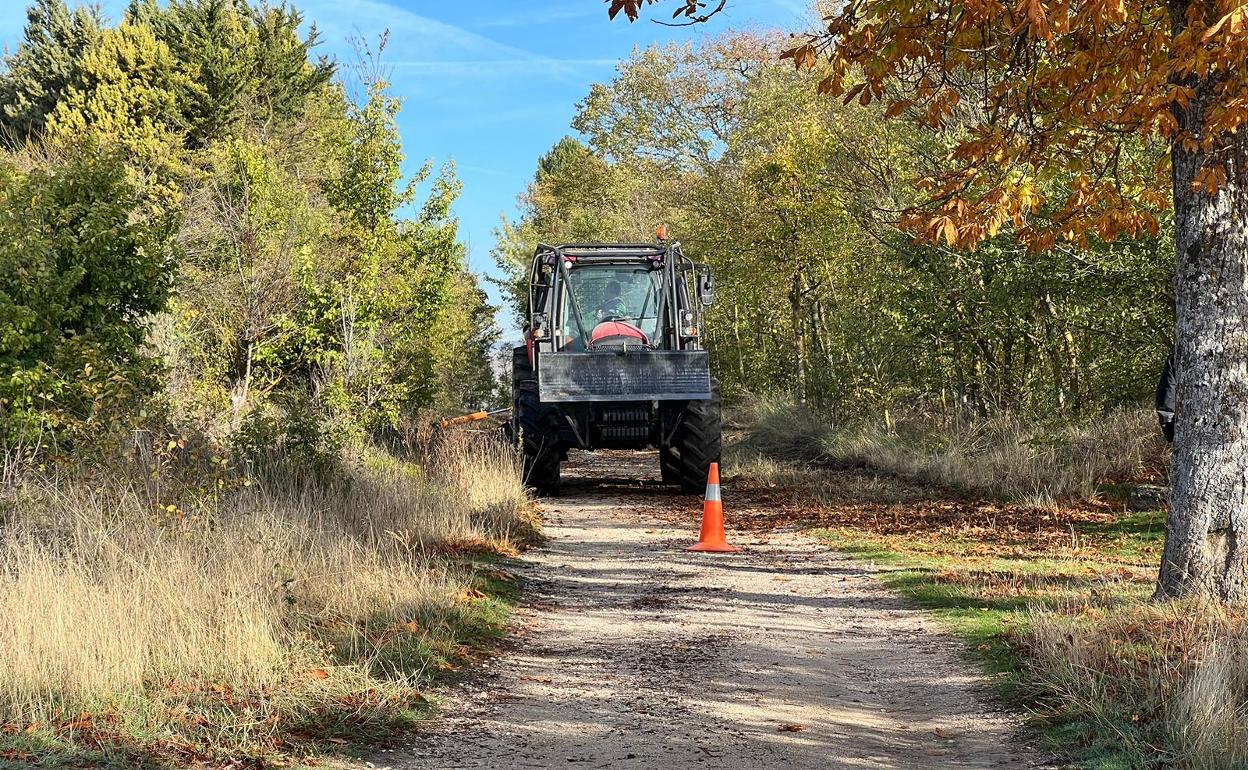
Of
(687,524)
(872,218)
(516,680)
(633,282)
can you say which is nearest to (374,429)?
(633,282)

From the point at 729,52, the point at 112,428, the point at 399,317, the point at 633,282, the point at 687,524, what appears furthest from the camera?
the point at 729,52

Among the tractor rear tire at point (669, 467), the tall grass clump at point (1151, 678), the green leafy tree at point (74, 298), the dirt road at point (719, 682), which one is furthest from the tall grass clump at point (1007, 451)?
the green leafy tree at point (74, 298)

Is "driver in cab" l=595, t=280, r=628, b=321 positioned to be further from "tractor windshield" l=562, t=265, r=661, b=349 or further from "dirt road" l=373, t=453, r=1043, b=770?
"dirt road" l=373, t=453, r=1043, b=770

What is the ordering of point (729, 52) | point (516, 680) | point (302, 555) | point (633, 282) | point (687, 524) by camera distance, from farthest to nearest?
point (729, 52) < point (633, 282) < point (687, 524) < point (302, 555) < point (516, 680)

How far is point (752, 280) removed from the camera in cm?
2708

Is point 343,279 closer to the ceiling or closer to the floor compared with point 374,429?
closer to the ceiling

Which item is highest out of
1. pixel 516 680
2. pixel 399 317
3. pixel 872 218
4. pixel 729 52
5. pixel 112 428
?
pixel 729 52

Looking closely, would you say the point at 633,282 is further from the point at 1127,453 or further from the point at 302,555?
the point at 302,555

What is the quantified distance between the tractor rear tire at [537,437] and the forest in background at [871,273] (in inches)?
226

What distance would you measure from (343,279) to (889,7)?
1383 centimetres

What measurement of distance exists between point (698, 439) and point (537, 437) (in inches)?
89.0

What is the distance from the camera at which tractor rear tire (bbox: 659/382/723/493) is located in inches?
658

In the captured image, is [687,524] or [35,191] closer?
[35,191]

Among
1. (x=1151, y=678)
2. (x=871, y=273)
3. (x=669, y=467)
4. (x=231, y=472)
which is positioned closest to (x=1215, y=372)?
(x=1151, y=678)
